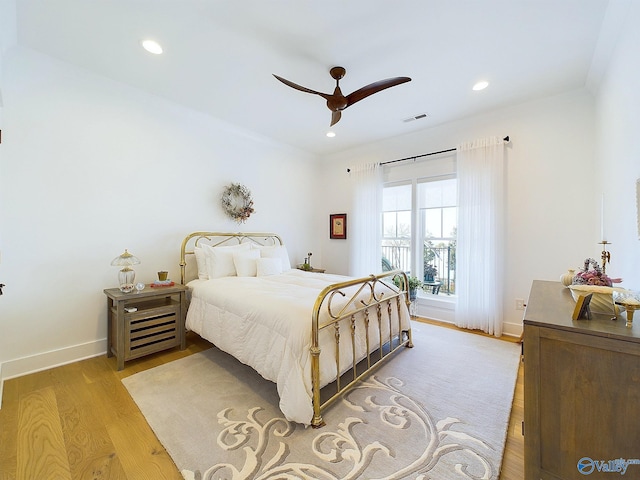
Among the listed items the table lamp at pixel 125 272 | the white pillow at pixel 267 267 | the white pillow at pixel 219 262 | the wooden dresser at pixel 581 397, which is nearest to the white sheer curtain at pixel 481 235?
the wooden dresser at pixel 581 397

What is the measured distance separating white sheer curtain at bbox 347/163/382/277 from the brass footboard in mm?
1485

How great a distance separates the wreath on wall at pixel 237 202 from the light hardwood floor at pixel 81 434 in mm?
2255

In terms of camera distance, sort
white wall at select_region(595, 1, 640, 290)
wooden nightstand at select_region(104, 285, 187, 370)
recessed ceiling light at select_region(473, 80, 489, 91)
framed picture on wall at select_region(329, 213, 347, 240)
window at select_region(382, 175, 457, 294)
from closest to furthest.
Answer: white wall at select_region(595, 1, 640, 290) → wooden nightstand at select_region(104, 285, 187, 370) → recessed ceiling light at select_region(473, 80, 489, 91) → window at select_region(382, 175, 457, 294) → framed picture on wall at select_region(329, 213, 347, 240)

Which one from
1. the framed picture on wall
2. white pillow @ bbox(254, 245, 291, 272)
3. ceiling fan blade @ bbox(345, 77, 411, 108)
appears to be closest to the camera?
ceiling fan blade @ bbox(345, 77, 411, 108)

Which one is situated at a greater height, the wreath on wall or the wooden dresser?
the wreath on wall

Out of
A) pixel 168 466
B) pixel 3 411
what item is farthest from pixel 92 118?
pixel 168 466

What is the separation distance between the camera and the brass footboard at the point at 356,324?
1712 mm

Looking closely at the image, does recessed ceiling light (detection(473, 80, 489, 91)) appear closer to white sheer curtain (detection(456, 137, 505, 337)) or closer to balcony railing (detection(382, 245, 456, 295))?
white sheer curtain (detection(456, 137, 505, 337))

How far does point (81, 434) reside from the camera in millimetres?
1641

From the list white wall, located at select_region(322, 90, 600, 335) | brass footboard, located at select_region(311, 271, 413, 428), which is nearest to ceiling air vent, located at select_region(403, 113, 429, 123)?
white wall, located at select_region(322, 90, 600, 335)

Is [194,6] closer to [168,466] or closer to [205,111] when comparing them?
[205,111]

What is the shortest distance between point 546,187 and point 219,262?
4.04 m

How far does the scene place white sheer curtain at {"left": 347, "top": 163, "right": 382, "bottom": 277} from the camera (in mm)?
4379

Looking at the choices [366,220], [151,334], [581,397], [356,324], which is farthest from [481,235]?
[151,334]
